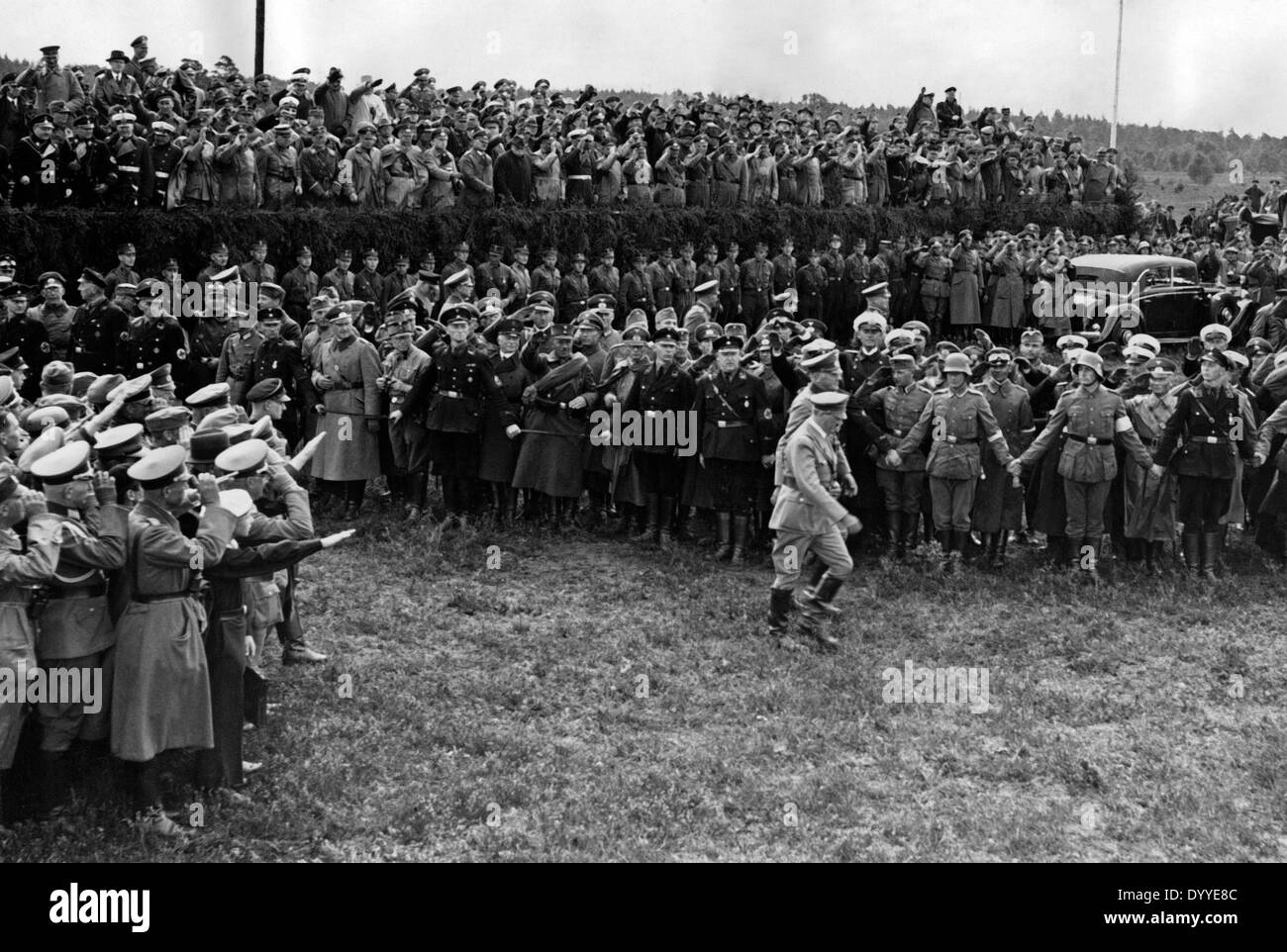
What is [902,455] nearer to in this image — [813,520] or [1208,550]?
[813,520]

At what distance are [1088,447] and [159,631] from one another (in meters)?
7.84

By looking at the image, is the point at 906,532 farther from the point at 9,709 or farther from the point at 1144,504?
the point at 9,709

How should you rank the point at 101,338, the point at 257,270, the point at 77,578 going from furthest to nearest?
the point at 257,270, the point at 101,338, the point at 77,578

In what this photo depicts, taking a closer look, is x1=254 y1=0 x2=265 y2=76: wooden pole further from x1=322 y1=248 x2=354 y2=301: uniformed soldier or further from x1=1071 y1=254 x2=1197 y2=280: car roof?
x1=1071 y1=254 x2=1197 y2=280: car roof

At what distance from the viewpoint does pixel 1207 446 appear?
40.5 ft

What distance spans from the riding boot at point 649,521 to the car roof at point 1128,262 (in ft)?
50.9

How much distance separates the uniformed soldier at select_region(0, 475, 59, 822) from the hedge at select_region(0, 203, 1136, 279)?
10.3 m

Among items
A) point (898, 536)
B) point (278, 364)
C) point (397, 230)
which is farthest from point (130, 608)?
point (397, 230)

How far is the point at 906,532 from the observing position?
42.4ft

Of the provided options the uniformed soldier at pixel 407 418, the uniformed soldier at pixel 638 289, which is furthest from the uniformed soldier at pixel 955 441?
the uniformed soldier at pixel 638 289

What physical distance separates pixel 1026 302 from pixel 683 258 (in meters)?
7.03

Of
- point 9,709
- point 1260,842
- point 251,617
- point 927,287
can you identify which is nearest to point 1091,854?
point 1260,842

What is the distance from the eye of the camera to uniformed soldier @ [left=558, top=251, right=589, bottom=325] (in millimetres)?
20219
